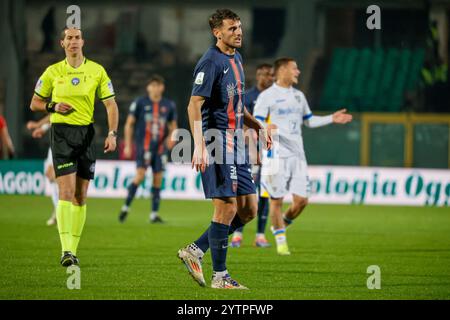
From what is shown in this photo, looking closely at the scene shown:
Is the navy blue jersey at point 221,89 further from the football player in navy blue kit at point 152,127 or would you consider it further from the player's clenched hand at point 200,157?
the football player in navy blue kit at point 152,127

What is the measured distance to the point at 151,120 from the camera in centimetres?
1752

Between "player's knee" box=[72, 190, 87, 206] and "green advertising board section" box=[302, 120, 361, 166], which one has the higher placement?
"player's knee" box=[72, 190, 87, 206]

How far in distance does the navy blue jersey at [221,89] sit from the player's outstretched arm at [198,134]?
0.29ft

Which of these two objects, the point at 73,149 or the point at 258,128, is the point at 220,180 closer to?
the point at 258,128

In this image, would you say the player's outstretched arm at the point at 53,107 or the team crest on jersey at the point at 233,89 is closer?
the team crest on jersey at the point at 233,89

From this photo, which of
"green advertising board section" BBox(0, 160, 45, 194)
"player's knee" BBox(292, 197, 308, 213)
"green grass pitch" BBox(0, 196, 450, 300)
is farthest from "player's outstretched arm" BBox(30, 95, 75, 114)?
"green advertising board section" BBox(0, 160, 45, 194)

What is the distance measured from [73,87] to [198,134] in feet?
7.09

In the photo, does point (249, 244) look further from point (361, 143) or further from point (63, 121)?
point (361, 143)

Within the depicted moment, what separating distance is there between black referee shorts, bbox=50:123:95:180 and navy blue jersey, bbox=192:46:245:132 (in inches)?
71.1

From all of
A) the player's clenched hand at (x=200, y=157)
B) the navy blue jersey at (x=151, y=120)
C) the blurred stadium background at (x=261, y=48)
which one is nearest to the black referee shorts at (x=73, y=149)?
the player's clenched hand at (x=200, y=157)

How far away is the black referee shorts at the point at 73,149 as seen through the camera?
33.5 ft

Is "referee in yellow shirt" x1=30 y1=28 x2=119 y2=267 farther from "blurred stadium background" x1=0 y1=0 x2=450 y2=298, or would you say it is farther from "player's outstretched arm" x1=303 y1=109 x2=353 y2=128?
"blurred stadium background" x1=0 y1=0 x2=450 y2=298

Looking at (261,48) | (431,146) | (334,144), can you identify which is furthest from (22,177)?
(431,146)

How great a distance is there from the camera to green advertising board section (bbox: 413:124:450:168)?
2405cm
